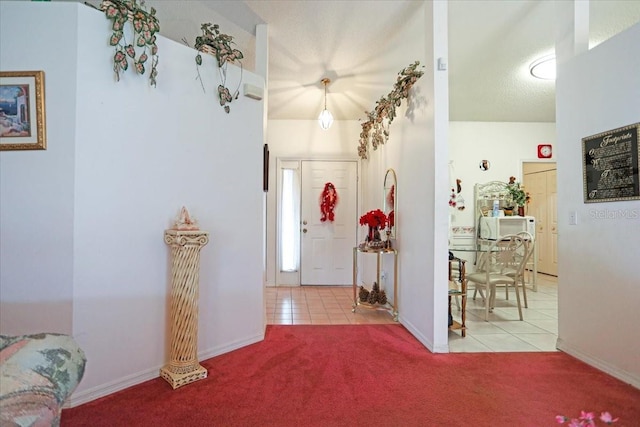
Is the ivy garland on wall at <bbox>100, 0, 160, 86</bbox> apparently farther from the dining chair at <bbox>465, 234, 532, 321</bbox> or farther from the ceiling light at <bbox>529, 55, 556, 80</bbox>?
the ceiling light at <bbox>529, 55, 556, 80</bbox>

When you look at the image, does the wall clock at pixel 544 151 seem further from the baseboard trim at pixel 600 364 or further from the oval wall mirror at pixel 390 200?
the baseboard trim at pixel 600 364

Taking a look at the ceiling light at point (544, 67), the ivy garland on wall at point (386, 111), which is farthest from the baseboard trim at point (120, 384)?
the ceiling light at point (544, 67)

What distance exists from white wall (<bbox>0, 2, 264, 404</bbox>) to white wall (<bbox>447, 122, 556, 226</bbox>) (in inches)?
159

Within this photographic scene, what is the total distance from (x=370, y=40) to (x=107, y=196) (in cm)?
268

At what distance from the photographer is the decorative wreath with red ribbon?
4.96m

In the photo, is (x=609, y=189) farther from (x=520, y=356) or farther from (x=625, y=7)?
(x=625, y=7)

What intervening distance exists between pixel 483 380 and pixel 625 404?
0.70 meters

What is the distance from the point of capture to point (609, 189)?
2.15 m

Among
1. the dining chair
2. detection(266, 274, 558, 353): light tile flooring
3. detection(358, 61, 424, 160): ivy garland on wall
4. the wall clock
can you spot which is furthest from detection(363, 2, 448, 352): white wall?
the wall clock

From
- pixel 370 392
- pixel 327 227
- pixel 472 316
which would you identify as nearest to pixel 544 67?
pixel 472 316

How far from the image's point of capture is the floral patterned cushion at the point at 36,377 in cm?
66

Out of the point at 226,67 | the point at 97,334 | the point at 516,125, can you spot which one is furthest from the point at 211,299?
the point at 516,125

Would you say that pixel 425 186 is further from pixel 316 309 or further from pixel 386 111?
pixel 316 309

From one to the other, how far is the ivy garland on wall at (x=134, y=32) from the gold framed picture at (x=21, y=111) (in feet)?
1.36
